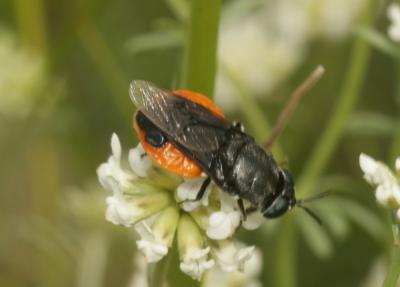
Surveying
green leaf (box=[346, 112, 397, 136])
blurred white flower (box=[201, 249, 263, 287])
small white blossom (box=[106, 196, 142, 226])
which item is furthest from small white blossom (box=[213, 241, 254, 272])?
green leaf (box=[346, 112, 397, 136])

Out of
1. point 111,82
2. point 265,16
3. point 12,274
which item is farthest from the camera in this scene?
point 265,16

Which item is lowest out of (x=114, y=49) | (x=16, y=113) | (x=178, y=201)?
(x=114, y=49)

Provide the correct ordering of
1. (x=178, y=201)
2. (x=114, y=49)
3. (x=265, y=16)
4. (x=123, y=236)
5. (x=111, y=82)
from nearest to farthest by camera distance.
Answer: (x=178, y=201) < (x=111, y=82) < (x=123, y=236) < (x=265, y=16) < (x=114, y=49)

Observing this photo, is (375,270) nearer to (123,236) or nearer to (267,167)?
(123,236)

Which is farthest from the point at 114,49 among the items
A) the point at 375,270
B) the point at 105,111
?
the point at 375,270

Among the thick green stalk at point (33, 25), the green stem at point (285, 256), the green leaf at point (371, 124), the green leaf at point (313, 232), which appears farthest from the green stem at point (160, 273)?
the thick green stalk at point (33, 25)

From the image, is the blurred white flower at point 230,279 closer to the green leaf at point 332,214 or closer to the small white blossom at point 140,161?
the green leaf at point 332,214

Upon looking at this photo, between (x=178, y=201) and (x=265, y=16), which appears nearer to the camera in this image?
(x=178, y=201)
